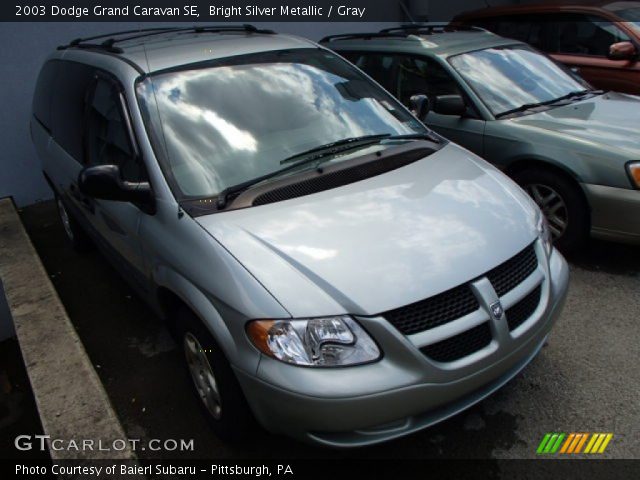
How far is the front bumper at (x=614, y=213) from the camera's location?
11.5 ft

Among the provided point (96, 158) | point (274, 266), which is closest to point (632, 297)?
point (274, 266)

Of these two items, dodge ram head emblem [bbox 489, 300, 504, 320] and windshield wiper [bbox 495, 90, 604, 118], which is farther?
windshield wiper [bbox 495, 90, 604, 118]

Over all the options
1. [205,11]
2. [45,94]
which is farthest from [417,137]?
[205,11]

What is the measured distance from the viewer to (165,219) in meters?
2.46

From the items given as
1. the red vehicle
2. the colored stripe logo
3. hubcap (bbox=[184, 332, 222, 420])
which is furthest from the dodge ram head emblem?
the red vehicle

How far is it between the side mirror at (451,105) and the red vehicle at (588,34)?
6.45ft

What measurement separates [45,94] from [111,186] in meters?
2.51

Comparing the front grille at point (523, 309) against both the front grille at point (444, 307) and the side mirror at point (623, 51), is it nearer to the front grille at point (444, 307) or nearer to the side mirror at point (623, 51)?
the front grille at point (444, 307)

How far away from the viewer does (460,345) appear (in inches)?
80.3

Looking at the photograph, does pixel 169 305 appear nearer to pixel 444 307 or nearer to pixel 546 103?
pixel 444 307

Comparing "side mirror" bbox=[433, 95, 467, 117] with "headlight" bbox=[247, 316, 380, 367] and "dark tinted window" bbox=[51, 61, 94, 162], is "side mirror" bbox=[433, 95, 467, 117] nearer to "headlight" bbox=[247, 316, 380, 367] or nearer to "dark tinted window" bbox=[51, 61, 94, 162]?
"dark tinted window" bbox=[51, 61, 94, 162]

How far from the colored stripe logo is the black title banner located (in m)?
6.17

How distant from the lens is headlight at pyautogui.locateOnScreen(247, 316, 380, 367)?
1931 millimetres

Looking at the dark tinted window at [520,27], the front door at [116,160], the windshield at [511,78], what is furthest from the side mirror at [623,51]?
the front door at [116,160]
